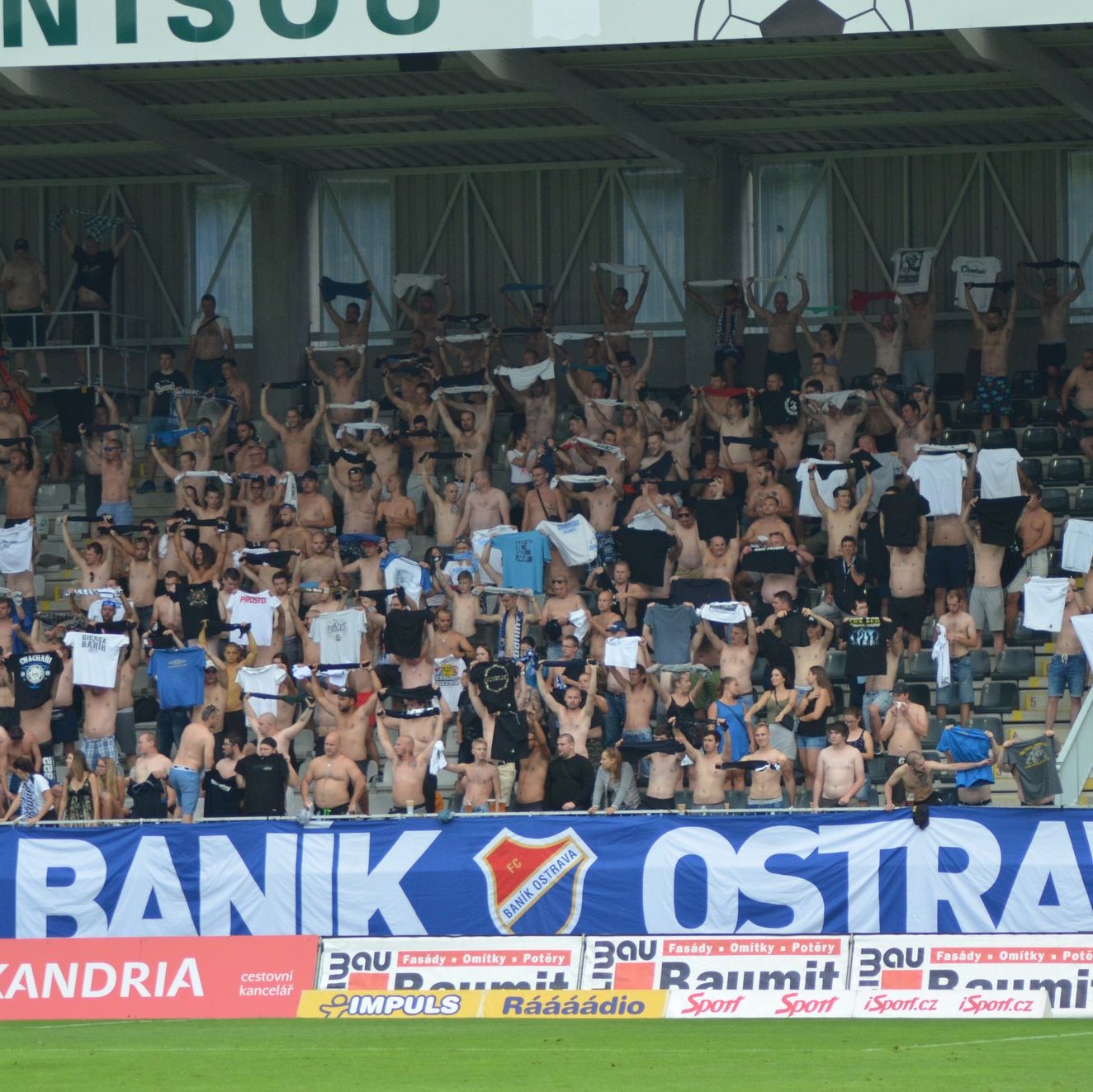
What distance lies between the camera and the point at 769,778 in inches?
821

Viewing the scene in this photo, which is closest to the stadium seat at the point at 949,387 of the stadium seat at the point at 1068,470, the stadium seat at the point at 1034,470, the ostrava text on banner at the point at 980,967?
the stadium seat at the point at 1034,470

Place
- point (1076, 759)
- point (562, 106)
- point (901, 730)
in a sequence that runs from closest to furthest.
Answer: point (1076, 759) → point (901, 730) → point (562, 106)

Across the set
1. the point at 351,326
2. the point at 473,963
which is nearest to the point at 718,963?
the point at 473,963

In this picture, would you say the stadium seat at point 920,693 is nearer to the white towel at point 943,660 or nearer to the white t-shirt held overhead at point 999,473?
the white towel at point 943,660

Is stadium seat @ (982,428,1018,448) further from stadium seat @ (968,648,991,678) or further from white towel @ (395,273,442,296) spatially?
white towel @ (395,273,442,296)

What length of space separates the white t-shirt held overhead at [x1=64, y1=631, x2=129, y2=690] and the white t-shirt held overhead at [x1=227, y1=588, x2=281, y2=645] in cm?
134

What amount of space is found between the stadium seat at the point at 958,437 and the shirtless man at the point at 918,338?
5.78 ft

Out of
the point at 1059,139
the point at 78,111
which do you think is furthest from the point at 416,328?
the point at 1059,139

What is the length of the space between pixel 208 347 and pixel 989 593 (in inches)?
516

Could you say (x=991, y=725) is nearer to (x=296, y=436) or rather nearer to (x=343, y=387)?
(x=296, y=436)

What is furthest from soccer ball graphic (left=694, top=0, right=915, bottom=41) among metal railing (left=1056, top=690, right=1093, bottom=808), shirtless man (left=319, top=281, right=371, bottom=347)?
shirtless man (left=319, top=281, right=371, bottom=347)

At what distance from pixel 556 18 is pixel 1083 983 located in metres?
11.5

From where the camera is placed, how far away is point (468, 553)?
1002 inches

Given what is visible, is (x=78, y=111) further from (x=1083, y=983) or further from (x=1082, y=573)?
(x=1083, y=983)
